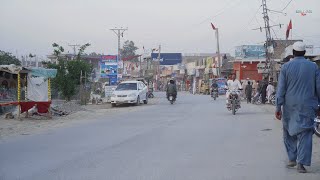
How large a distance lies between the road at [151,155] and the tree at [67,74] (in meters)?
16.3

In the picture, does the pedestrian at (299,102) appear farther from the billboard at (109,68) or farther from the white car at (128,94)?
the billboard at (109,68)

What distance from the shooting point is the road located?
7266mm

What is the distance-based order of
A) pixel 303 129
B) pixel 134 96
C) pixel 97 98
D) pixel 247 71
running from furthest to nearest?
pixel 247 71 → pixel 97 98 → pixel 134 96 → pixel 303 129

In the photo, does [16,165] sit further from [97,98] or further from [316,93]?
[97,98]

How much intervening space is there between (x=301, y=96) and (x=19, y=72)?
13.7 meters

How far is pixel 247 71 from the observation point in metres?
59.3

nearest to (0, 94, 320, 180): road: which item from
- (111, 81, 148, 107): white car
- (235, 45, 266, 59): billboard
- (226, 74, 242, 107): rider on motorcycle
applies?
(226, 74, 242, 107): rider on motorcycle

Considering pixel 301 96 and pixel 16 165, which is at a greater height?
pixel 301 96

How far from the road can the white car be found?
50.7ft

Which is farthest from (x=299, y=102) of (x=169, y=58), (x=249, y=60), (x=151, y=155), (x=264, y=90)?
(x=169, y=58)

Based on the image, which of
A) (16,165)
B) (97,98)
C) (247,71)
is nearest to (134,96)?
(97,98)

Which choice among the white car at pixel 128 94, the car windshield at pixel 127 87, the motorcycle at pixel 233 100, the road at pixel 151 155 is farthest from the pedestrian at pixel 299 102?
the car windshield at pixel 127 87

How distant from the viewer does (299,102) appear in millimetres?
7234

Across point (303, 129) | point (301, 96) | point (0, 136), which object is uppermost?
point (301, 96)
